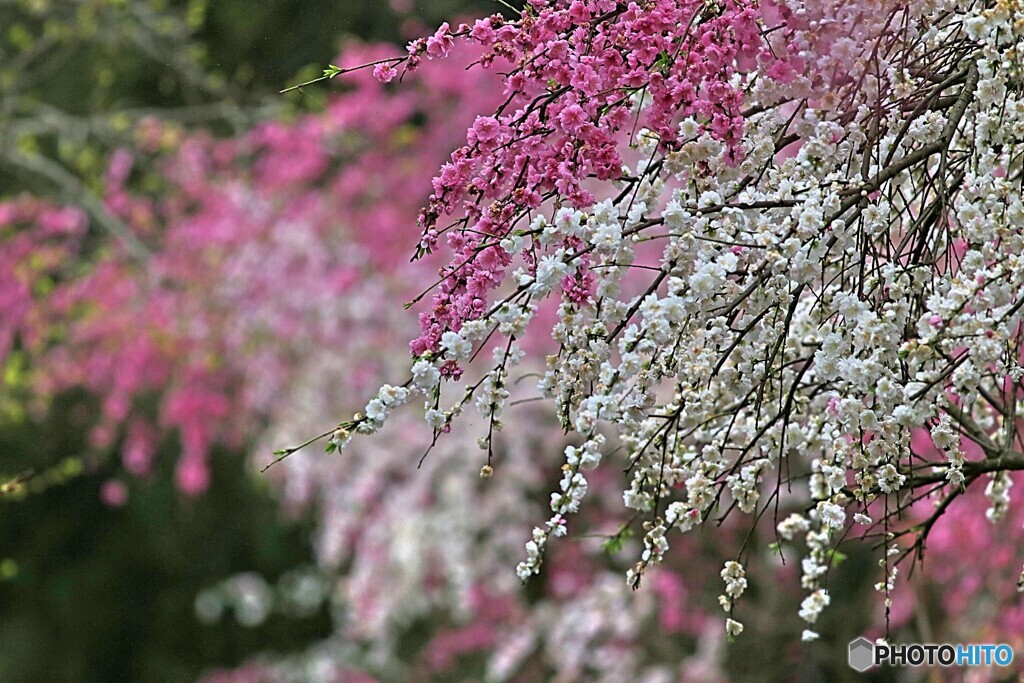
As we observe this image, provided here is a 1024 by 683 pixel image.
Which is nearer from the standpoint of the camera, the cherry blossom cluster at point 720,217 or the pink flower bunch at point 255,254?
the cherry blossom cluster at point 720,217

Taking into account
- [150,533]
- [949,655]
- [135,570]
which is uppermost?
[150,533]

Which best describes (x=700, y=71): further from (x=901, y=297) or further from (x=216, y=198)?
(x=216, y=198)

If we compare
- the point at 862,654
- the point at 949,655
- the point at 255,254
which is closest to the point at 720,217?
the point at 949,655

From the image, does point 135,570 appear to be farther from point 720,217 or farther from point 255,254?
point 720,217

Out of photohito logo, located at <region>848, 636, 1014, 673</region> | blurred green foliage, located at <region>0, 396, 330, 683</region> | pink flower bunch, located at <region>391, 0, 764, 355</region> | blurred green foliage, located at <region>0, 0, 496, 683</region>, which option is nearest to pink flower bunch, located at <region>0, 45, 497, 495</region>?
blurred green foliage, located at <region>0, 0, 496, 683</region>

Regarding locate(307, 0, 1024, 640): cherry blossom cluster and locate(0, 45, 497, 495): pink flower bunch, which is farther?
locate(0, 45, 497, 495): pink flower bunch

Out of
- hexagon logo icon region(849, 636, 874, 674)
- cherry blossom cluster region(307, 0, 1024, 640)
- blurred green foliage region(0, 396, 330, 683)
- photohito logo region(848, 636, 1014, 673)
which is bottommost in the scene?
cherry blossom cluster region(307, 0, 1024, 640)

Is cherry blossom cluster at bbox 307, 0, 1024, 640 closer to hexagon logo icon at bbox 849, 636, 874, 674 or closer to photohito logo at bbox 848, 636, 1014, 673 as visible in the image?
photohito logo at bbox 848, 636, 1014, 673

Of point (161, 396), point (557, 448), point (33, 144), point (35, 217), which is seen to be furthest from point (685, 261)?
point (161, 396)

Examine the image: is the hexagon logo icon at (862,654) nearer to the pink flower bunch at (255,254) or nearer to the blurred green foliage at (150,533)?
the pink flower bunch at (255,254)

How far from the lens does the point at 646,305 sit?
1858mm

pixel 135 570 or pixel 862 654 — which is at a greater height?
pixel 135 570

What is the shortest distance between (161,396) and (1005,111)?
713 cm

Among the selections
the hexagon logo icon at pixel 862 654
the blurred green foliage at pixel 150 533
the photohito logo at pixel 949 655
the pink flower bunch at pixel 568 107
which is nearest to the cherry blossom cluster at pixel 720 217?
the pink flower bunch at pixel 568 107
